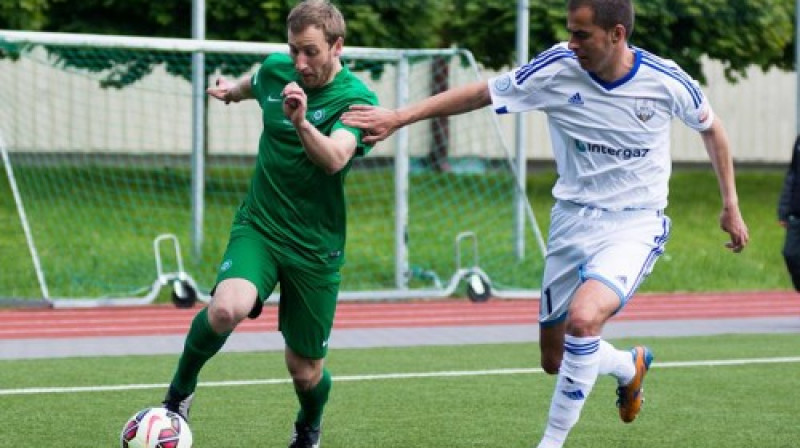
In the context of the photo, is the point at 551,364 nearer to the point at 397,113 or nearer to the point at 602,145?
the point at 602,145

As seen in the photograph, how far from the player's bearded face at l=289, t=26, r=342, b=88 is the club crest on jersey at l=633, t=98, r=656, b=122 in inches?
53.4

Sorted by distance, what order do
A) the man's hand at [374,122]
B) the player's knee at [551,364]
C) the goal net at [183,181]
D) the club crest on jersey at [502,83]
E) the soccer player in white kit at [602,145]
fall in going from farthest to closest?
the goal net at [183,181] → the player's knee at [551,364] → the club crest on jersey at [502,83] → the soccer player in white kit at [602,145] → the man's hand at [374,122]

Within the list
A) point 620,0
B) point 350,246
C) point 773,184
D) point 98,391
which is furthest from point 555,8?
point 620,0

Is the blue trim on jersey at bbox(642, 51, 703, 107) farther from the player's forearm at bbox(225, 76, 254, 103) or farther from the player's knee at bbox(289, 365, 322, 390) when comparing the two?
the player's knee at bbox(289, 365, 322, 390)

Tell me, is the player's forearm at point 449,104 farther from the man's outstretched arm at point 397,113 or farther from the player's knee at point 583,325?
the player's knee at point 583,325

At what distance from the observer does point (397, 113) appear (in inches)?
251

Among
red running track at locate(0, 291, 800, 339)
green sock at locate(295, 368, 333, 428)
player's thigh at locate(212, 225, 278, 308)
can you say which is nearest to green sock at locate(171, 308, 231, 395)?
player's thigh at locate(212, 225, 278, 308)

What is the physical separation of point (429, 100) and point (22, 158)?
9.76 m

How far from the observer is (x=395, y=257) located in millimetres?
15617

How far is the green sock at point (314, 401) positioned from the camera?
22.8 feet

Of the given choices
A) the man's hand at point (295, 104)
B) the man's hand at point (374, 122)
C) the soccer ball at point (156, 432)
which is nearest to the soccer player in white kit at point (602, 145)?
the man's hand at point (374, 122)

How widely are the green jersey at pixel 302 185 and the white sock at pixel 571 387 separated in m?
1.10

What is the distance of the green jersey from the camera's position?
6.62 metres

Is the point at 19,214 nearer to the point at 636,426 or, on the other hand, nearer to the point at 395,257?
the point at 395,257
